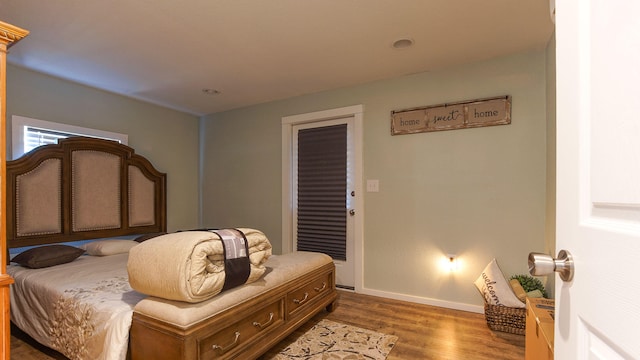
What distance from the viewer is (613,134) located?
1.65ft

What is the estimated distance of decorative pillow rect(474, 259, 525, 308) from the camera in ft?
7.63

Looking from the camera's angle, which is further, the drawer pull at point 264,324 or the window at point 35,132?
the window at point 35,132

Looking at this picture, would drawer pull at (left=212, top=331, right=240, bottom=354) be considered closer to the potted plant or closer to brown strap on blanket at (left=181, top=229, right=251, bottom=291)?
brown strap on blanket at (left=181, top=229, right=251, bottom=291)

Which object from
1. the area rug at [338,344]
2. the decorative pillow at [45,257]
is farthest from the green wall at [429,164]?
the decorative pillow at [45,257]

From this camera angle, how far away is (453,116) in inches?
112

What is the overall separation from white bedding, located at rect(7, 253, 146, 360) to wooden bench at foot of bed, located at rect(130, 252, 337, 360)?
5.9 inches

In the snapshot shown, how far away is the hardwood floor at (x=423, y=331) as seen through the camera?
2025 mm

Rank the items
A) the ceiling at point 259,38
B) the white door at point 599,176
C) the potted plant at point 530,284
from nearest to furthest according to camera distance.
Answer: the white door at point 599,176 < the ceiling at point 259,38 < the potted plant at point 530,284

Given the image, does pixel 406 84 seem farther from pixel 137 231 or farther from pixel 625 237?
pixel 137 231

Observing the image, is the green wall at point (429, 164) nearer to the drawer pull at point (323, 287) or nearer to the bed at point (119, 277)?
the bed at point (119, 277)

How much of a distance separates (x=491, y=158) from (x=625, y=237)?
2546mm

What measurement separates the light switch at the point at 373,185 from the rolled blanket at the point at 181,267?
1993 mm

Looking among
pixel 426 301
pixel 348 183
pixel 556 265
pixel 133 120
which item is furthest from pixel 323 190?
pixel 556 265

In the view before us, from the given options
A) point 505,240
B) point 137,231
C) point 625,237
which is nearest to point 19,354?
point 137,231
